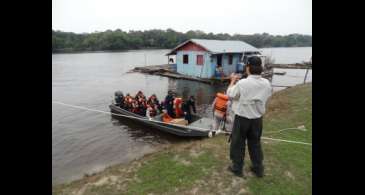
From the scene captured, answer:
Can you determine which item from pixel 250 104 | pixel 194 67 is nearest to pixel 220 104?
pixel 250 104

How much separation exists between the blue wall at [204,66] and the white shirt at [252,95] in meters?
22.7

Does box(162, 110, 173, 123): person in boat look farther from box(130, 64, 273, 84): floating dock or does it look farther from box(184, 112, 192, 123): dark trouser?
box(130, 64, 273, 84): floating dock

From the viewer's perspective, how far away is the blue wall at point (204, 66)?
1066 inches

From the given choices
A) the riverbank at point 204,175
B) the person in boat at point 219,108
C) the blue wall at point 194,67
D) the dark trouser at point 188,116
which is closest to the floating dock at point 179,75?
the blue wall at point 194,67

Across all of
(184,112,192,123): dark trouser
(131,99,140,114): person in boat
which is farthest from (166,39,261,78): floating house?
(184,112,192,123): dark trouser

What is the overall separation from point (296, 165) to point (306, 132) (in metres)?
2.87

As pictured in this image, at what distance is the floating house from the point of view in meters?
27.0

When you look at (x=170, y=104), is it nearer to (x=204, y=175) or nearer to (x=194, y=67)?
(x=204, y=175)

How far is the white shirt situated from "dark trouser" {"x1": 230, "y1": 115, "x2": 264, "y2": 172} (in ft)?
0.38

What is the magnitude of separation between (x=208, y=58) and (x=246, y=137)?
74.8 feet
